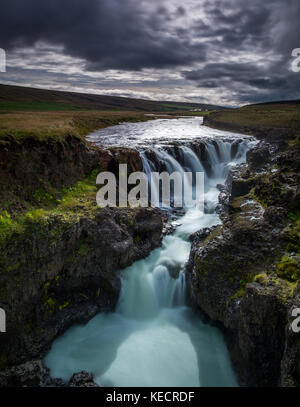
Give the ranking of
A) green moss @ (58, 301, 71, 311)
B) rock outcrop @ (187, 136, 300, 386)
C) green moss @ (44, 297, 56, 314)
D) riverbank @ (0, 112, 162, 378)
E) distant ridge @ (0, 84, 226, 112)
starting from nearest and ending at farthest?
rock outcrop @ (187, 136, 300, 386) < riverbank @ (0, 112, 162, 378) < green moss @ (44, 297, 56, 314) < green moss @ (58, 301, 71, 311) < distant ridge @ (0, 84, 226, 112)

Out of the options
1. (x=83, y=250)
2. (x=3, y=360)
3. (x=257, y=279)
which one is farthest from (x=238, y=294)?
(x=3, y=360)

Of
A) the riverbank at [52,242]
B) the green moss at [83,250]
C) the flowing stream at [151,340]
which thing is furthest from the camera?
the green moss at [83,250]

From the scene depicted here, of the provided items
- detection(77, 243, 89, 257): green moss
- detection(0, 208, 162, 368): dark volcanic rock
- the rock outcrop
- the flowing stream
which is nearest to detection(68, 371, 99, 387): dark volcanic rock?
the flowing stream

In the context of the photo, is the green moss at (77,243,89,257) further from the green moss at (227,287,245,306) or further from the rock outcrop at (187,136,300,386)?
the green moss at (227,287,245,306)

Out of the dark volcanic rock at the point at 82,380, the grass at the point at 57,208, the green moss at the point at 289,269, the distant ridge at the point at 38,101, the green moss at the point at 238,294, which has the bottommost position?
the dark volcanic rock at the point at 82,380

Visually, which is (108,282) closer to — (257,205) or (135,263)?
(135,263)

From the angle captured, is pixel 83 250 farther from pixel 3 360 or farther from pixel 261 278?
pixel 261 278

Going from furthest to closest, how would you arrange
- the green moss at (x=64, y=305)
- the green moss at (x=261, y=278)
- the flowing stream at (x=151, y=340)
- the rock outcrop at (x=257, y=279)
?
the green moss at (x=64, y=305) < the flowing stream at (x=151, y=340) < the green moss at (x=261, y=278) < the rock outcrop at (x=257, y=279)

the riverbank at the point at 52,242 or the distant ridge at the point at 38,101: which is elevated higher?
the distant ridge at the point at 38,101

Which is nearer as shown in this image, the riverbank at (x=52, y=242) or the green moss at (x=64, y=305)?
the riverbank at (x=52, y=242)

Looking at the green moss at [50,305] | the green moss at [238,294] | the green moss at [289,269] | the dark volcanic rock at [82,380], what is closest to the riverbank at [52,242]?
the green moss at [50,305]

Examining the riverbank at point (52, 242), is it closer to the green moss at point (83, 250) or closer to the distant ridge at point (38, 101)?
the green moss at point (83, 250)

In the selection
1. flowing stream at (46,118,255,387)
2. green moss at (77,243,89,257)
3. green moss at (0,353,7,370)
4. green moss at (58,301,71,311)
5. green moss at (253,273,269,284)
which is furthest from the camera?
green moss at (77,243,89,257)
